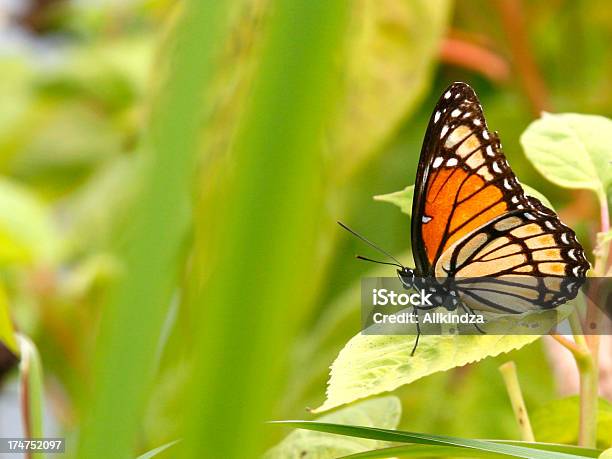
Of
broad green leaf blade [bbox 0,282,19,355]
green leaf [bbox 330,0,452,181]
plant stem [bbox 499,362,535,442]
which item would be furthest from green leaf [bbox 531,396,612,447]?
green leaf [bbox 330,0,452,181]

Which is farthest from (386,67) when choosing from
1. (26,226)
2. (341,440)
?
(341,440)

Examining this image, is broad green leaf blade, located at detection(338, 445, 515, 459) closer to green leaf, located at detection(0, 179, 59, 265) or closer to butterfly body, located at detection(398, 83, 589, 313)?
butterfly body, located at detection(398, 83, 589, 313)

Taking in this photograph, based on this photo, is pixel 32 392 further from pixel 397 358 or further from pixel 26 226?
pixel 26 226

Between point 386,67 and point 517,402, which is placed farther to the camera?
point 386,67

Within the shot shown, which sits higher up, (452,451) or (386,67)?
(386,67)

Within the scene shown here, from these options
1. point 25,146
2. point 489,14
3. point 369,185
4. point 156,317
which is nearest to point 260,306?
point 156,317

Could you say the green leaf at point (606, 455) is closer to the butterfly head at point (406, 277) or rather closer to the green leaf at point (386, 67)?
the butterfly head at point (406, 277)
